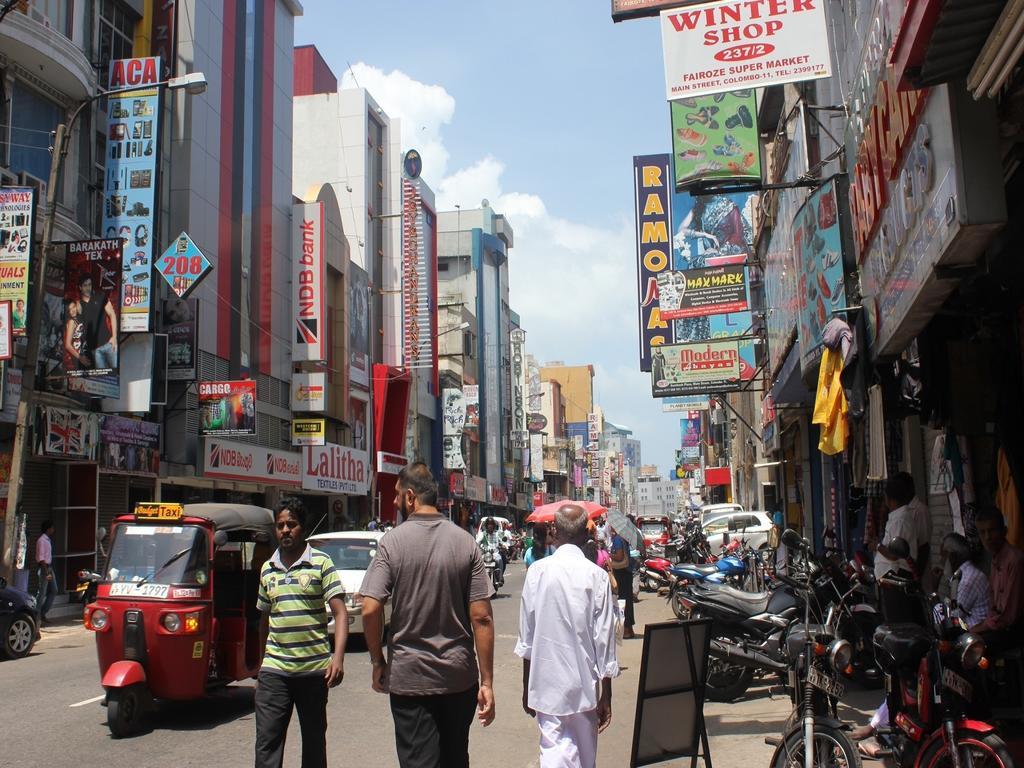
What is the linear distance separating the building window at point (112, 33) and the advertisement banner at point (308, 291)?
1168 cm

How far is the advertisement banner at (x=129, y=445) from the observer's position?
75.6 ft

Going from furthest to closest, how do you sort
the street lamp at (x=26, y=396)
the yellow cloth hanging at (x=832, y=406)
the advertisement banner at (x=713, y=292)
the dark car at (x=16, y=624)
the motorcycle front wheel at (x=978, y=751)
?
the advertisement banner at (x=713, y=292), the street lamp at (x=26, y=396), the dark car at (x=16, y=624), the yellow cloth hanging at (x=832, y=406), the motorcycle front wheel at (x=978, y=751)

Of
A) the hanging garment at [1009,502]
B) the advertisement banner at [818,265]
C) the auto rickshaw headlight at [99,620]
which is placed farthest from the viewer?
the advertisement banner at [818,265]

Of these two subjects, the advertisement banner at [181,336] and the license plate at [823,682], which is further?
the advertisement banner at [181,336]

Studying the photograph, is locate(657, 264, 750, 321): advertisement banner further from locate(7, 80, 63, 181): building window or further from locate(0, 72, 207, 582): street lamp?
locate(7, 80, 63, 181): building window

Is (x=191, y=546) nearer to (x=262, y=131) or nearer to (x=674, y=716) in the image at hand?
(x=674, y=716)

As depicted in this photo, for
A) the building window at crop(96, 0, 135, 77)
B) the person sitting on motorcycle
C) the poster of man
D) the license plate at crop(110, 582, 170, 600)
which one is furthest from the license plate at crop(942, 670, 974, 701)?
the building window at crop(96, 0, 135, 77)

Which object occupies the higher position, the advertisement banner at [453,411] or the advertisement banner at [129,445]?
the advertisement banner at [453,411]

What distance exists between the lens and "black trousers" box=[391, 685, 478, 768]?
199 inches

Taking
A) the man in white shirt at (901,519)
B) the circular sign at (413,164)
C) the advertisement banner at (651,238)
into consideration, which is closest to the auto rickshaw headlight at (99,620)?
the man in white shirt at (901,519)

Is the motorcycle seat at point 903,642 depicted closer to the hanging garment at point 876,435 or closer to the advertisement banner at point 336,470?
the hanging garment at point 876,435

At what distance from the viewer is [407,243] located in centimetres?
5009

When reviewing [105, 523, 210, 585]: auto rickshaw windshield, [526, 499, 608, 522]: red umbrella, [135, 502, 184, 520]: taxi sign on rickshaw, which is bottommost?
[105, 523, 210, 585]: auto rickshaw windshield

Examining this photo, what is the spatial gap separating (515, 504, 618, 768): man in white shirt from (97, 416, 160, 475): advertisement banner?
768 inches
